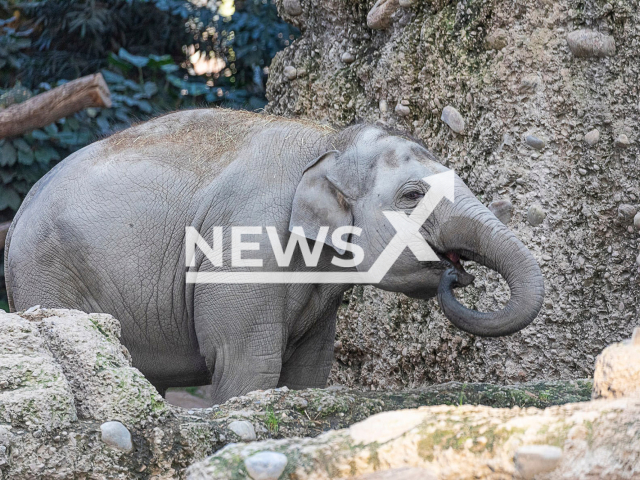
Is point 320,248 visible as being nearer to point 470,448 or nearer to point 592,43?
point 592,43

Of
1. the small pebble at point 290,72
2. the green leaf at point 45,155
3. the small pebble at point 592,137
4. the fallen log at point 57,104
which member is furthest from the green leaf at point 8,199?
the small pebble at point 592,137

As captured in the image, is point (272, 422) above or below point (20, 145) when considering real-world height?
above

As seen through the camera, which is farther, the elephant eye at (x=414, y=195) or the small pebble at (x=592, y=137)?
the small pebble at (x=592, y=137)

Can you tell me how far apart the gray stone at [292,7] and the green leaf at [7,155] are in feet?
9.67

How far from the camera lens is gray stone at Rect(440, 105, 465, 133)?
18.5 ft

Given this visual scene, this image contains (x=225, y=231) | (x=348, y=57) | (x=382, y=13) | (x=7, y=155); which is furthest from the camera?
(x=7, y=155)

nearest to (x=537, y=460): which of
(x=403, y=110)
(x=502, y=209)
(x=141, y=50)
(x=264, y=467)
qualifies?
(x=264, y=467)

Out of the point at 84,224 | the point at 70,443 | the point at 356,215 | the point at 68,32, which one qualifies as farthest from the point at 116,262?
the point at 68,32

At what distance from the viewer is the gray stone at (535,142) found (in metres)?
5.34

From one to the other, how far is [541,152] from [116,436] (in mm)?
3107

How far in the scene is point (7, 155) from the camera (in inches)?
335

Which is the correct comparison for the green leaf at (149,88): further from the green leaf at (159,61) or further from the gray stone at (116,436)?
the gray stone at (116,436)

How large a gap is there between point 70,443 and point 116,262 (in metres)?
1.74

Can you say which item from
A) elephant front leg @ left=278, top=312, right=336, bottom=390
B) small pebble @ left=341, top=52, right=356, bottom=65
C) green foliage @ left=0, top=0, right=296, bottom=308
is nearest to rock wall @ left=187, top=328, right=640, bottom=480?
elephant front leg @ left=278, top=312, right=336, bottom=390
